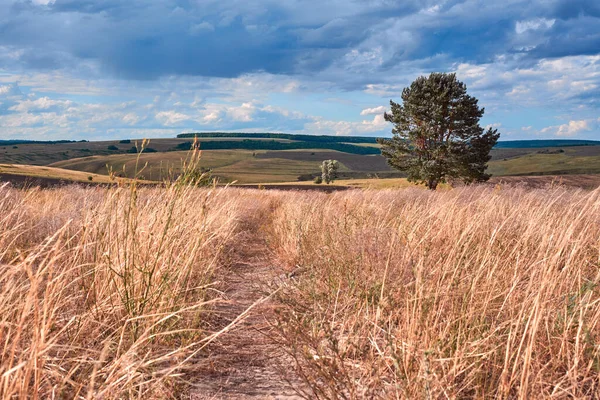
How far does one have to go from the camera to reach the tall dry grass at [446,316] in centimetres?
221

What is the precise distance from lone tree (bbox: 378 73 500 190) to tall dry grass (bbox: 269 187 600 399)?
24.0 metres

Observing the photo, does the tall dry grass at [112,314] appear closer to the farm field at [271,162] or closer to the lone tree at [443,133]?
the lone tree at [443,133]

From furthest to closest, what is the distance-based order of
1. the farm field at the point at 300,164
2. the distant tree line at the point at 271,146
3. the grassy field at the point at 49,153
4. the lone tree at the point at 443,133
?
1. the distant tree line at the point at 271,146
2. the grassy field at the point at 49,153
3. the farm field at the point at 300,164
4. the lone tree at the point at 443,133

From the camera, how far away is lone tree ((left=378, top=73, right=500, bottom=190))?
2848 cm

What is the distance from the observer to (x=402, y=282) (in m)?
3.58

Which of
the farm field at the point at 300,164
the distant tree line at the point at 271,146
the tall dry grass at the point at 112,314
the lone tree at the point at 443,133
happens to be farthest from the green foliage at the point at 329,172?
the distant tree line at the point at 271,146

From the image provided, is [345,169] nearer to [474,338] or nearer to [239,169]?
[239,169]

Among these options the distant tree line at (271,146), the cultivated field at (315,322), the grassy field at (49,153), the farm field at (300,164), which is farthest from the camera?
the distant tree line at (271,146)

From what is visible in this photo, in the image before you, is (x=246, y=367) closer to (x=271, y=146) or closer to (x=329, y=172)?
(x=329, y=172)

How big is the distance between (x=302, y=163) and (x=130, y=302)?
403ft

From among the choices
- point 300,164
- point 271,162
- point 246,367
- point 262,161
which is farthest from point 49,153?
point 246,367

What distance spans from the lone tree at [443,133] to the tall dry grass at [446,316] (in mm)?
24035

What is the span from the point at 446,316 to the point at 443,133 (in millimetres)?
28692

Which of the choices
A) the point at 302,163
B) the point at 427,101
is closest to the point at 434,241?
the point at 427,101
